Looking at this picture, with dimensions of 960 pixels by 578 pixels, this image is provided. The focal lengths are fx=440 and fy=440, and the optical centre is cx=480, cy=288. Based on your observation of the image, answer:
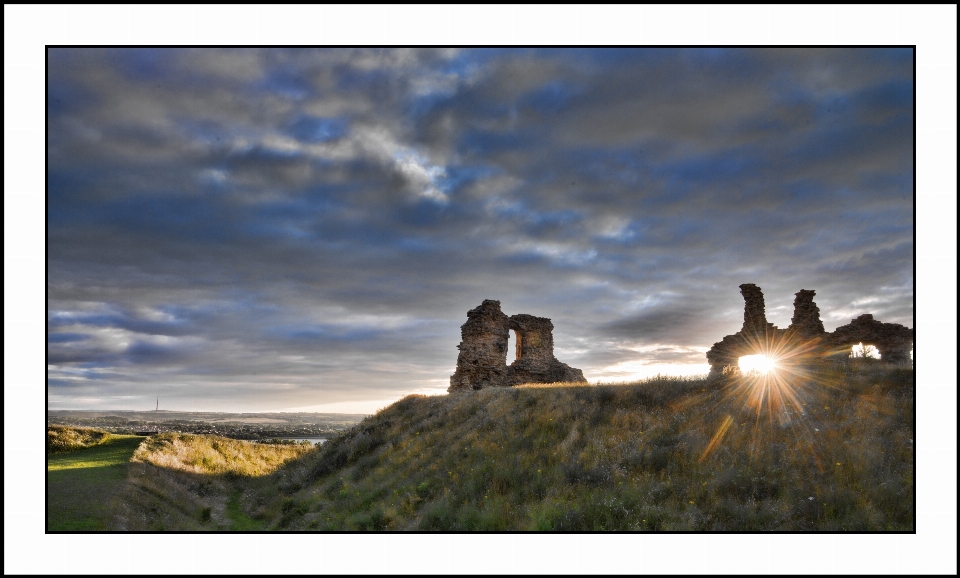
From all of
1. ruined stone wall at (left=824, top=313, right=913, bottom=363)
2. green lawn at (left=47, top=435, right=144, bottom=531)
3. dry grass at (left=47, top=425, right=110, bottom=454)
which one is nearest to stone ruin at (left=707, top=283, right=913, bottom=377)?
ruined stone wall at (left=824, top=313, right=913, bottom=363)

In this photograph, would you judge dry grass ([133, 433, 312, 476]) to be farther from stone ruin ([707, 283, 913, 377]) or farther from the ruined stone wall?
the ruined stone wall

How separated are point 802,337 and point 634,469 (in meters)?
20.3

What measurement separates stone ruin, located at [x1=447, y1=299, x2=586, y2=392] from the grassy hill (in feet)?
36.8

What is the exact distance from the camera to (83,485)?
11.5 meters

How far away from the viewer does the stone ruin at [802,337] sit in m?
22.3

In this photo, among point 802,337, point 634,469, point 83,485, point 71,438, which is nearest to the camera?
point 634,469

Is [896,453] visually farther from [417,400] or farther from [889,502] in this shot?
[417,400]

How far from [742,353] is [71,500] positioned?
29.6m

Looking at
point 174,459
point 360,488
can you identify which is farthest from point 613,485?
point 174,459

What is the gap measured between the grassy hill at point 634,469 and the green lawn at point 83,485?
1.02 m

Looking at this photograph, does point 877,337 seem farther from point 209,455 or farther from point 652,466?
point 209,455

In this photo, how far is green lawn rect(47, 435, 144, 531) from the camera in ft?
30.3

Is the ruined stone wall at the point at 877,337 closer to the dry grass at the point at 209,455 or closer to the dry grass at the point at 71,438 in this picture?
the dry grass at the point at 209,455

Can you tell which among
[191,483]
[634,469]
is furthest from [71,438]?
[634,469]
